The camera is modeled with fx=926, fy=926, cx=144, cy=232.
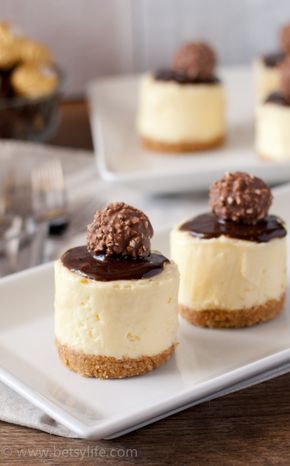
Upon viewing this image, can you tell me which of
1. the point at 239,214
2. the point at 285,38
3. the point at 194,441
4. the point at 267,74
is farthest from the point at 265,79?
the point at 194,441

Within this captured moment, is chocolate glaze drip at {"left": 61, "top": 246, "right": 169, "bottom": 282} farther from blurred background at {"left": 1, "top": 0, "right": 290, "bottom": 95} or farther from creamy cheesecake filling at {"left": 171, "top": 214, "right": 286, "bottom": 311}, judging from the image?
blurred background at {"left": 1, "top": 0, "right": 290, "bottom": 95}

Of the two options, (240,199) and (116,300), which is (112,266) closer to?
(116,300)

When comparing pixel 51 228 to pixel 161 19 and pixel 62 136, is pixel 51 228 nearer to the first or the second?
pixel 62 136

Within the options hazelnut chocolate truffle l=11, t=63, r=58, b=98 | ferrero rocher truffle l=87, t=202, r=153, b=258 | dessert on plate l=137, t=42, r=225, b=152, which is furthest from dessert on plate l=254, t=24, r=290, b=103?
ferrero rocher truffle l=87, t=202, r=153, b=258

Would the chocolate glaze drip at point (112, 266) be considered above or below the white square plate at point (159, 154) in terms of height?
above

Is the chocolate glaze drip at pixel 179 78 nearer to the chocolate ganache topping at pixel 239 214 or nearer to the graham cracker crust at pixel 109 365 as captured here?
the chocolate ganache topping at pixel 239 214

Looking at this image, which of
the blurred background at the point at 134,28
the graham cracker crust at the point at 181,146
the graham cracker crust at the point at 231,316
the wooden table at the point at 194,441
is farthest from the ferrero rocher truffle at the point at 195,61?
the wooden table at the point at 194,441

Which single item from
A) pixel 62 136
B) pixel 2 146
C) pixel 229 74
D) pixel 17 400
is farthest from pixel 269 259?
pixel 229 74
